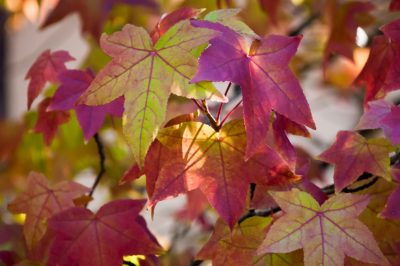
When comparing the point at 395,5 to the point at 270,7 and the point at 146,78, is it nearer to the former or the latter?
the point at 270,7

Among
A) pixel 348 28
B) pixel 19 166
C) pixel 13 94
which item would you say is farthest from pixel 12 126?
pixel 13 94

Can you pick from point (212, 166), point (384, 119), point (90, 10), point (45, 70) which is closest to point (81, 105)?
Result: point (45, 70)

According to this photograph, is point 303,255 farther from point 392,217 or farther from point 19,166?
point 19,166

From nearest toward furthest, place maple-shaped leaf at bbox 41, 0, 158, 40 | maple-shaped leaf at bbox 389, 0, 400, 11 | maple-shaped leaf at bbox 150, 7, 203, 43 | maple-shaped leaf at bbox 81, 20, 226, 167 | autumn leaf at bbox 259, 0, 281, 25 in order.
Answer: maple-shaped leaf at bbox 81, 20, 226, 167 < maple-shaped leaf at bbox 150, 7, 203, 43 < maple-shaped leaf at bbox 389, 0, 400, 11 < autumn leaf at bbox 259, 0, 281, 25 < maple-shaped leaf at bbox 41, 0, 158, 40

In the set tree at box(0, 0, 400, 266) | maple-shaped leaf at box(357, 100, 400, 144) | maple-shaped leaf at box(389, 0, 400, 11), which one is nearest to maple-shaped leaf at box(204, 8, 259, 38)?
tree at box(0, 0, 400, 266)

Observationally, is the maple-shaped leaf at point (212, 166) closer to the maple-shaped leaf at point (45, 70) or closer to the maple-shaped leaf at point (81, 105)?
the maple-shaped leaf at point (81, 105)

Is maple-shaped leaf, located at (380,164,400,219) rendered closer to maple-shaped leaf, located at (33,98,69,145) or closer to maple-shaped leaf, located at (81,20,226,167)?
maple-shaped leaf, located at (81,20,226,167)

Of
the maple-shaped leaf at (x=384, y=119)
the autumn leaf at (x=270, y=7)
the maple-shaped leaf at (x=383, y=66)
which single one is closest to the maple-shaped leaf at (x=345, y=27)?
the autumn leaf at (x=270, y=7)
